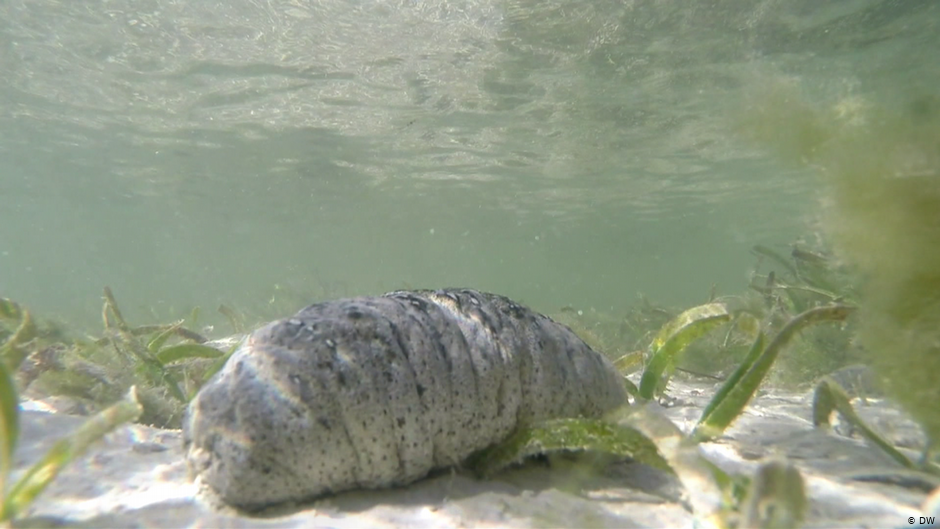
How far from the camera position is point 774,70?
1398 centimetres

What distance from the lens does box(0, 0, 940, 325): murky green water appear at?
11930mm

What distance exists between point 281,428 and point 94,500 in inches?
34.9

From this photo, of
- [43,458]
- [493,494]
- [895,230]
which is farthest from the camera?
[895,230]

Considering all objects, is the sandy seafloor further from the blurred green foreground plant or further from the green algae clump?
the green algae clump

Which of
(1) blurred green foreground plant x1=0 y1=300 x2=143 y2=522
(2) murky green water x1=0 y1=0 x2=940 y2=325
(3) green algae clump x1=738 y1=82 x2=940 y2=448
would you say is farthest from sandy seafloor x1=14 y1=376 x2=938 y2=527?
(2) murky green water x1=0 y1=0 x2=940 y2=325

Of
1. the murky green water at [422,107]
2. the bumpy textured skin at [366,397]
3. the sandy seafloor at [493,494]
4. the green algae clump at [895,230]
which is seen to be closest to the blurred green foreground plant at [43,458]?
the sandy seafloor at [493,494]

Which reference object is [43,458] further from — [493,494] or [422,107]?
[422,107]

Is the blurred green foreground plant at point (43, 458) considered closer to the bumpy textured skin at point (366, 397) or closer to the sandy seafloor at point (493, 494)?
the sandy seafloor at point (493, 494)

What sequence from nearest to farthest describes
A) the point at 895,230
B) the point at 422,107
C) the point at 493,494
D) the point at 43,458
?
the point at 43,458 < the point at 493,494 < the point at 895,230 < the point at 422,107

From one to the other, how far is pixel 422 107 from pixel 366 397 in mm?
16033

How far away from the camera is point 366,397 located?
224 cm

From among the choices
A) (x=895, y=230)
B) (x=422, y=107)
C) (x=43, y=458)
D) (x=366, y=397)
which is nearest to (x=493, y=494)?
(x=366, y=397)

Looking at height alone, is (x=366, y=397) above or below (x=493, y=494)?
above

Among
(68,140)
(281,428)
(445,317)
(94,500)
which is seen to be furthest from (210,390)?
(68,140)
